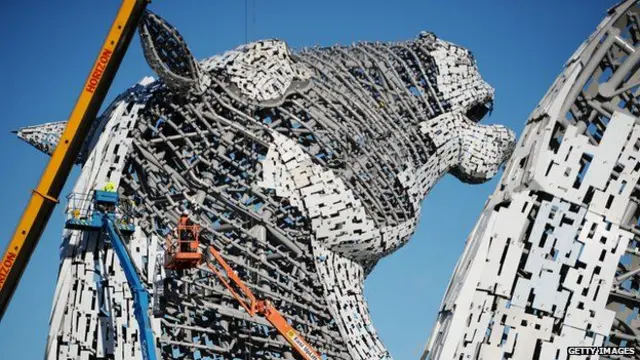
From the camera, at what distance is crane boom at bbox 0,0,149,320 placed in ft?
76.7

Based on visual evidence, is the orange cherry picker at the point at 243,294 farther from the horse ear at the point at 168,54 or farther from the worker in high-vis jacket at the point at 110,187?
the horse ear at the point at 168,54

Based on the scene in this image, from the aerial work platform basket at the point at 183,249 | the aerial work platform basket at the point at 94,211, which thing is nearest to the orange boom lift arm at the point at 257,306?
the aerial work platform basket at the point at 183,249

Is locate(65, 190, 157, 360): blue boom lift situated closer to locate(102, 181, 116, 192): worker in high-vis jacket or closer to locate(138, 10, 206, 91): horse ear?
locate(102, 181, 116, 192): worker in high-vis jacket

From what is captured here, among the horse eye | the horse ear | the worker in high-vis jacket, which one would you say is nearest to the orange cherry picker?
the worker in high-vis jacket

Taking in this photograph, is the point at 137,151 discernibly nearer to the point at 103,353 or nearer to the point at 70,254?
the point at 70,254

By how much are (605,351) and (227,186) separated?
21000 millimetres

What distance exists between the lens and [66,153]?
79.2 ft

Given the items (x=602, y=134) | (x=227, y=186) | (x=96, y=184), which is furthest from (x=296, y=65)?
(x=602, y=134)

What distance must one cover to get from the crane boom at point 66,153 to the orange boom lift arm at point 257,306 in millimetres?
7750

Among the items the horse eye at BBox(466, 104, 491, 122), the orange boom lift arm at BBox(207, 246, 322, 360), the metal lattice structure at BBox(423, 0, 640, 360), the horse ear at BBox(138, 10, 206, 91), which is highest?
the horse eye at BBox(466, 104, 491, 122)

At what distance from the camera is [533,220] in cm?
1274

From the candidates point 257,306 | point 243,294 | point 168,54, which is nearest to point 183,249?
point 257,306

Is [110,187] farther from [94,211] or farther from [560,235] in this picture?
[560,235]

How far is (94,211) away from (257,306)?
4.95 metres
